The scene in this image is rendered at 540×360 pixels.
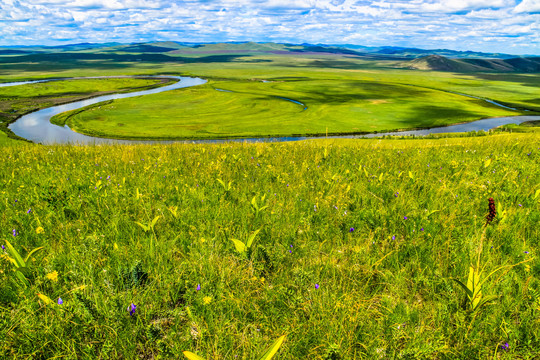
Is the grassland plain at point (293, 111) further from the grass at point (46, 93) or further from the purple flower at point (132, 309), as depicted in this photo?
the purple flower at point (132, 309)

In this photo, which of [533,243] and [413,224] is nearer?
[533,243]

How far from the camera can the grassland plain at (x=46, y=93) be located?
106044 millimetres

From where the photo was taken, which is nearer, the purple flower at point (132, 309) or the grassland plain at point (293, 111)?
the purple flower at point (132, 309)

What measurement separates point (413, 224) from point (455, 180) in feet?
9.00

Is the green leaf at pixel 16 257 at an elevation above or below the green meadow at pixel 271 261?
above

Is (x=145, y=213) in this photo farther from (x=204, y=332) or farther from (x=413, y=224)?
(x=413, y=224)

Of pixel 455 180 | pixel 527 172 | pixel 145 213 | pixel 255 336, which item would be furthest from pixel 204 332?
pixel 527 172

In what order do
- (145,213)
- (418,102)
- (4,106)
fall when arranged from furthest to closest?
(418,102) → (4,106) → (145,213)

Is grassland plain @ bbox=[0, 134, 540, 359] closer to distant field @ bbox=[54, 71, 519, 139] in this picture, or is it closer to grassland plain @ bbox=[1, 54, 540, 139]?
distant field @ bbox=[54, 71, 519, 139]

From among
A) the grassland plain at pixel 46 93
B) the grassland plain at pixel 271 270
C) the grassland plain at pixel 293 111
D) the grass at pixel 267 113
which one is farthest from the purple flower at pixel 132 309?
the grassland plain at pixel 46 93

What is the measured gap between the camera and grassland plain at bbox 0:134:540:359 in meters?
2.32

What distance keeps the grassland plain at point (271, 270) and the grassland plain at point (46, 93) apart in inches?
3632

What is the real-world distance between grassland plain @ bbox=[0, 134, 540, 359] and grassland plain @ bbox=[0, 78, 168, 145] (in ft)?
303

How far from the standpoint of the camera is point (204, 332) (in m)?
2.41
